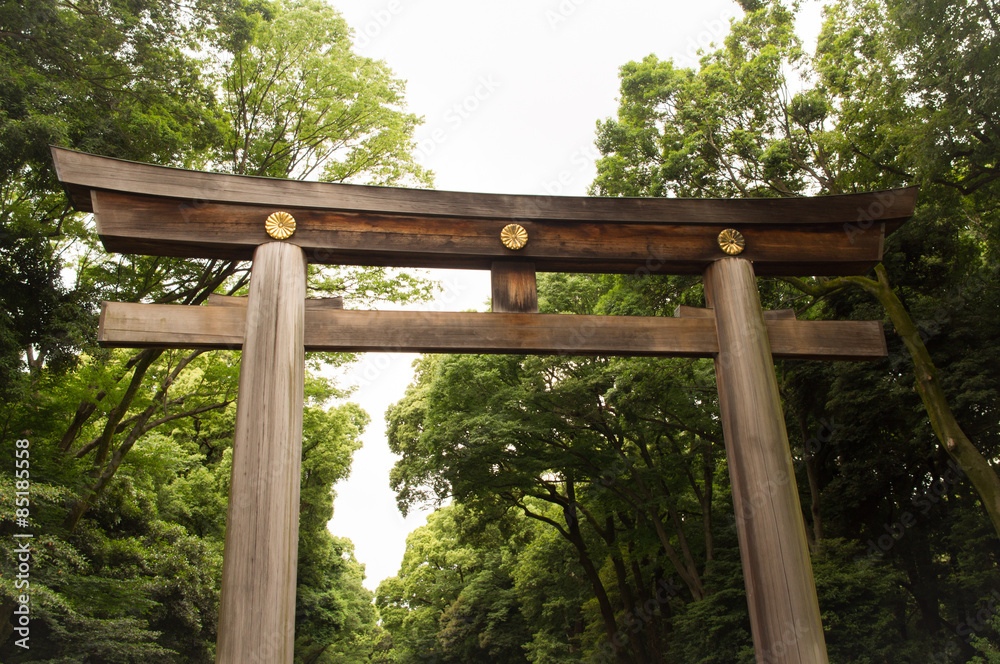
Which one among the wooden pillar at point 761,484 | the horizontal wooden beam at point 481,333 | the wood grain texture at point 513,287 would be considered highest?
the wood grain texture at point 513,287

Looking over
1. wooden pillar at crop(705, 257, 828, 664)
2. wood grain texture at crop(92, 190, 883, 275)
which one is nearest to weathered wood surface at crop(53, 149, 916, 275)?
wood grain texture at crop(92, 190, 883, 275)

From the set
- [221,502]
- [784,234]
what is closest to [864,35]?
[784,234]

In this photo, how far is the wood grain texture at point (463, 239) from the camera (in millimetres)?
4148

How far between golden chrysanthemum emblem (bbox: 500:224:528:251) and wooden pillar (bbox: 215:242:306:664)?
4.52ft

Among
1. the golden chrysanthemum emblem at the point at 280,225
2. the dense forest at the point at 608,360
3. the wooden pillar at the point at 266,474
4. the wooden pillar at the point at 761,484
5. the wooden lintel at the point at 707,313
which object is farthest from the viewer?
the dense forest at the point at 608,360

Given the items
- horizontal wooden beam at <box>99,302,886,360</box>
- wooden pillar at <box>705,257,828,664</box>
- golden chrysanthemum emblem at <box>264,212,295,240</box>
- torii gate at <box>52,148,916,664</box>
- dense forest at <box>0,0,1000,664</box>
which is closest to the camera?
torii gate at <box>52,148,916,664</box>

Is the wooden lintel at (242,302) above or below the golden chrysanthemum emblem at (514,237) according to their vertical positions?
below

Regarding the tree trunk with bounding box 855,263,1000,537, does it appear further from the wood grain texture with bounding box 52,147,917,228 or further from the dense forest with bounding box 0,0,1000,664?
the wood grain texture with bounding box 52,147,917,228

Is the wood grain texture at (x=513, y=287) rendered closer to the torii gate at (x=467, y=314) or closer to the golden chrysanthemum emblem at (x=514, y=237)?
the torii gate at (x=467, y=314)

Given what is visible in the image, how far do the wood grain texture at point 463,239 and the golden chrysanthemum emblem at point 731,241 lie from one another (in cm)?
5

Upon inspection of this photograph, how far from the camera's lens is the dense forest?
7.74m

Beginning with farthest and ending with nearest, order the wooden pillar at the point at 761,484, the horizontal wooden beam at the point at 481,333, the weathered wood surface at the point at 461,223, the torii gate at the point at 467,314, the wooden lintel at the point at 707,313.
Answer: the wooden lintel at the point at 707,313
the weathered wood surface at the point at 461,223
the horizontal wooden beam at the point at 481,333
the wooden pillar at the point at 761,484
the torii gate at the point at 467,314

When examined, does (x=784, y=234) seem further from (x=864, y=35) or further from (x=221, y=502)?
(x=221, y=502)

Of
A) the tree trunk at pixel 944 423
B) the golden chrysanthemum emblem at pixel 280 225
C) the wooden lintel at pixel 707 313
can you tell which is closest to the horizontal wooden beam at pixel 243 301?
the golden chrysanthemum emblem at pixel 280 225
